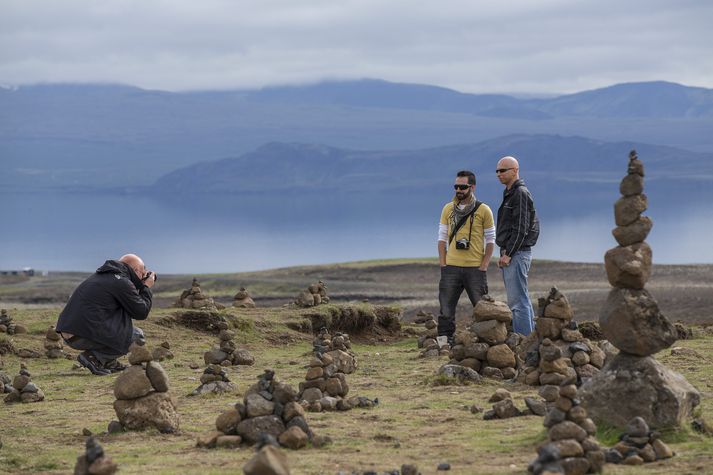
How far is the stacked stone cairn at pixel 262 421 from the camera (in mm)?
11297

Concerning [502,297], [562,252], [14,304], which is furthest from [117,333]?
[562,252]

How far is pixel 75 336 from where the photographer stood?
18375 mm

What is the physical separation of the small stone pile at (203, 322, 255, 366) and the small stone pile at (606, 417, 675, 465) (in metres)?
9.68

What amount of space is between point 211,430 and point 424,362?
7.32 meters

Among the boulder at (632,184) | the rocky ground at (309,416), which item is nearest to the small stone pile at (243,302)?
the rocky ground at (309,416)

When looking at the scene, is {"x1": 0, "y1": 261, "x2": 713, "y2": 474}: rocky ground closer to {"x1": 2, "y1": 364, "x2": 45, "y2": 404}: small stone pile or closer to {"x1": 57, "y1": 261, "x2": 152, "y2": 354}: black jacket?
{"x1": 2, "y1": 364, "x2": 45, "y2": 404}: small stone pile

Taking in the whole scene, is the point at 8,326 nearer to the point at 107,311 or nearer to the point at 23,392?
the point at 107,311

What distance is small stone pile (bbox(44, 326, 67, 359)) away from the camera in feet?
69.1

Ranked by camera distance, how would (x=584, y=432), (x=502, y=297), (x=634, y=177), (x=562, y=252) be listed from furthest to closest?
1. (x=562, y=252)
2. (x=502, y=297)
3. (x=634, y=177)
4. (x=584, y=432)

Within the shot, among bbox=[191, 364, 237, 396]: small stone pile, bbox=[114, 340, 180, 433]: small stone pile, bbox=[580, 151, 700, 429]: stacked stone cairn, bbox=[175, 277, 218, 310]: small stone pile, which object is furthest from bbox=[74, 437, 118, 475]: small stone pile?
bbox=[175, 277, 218, 310]: small stone pile

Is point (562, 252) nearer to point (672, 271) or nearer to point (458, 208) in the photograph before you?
point (672, 271)

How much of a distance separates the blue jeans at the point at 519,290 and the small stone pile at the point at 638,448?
307 inches

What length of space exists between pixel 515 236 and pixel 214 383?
17.2 ft

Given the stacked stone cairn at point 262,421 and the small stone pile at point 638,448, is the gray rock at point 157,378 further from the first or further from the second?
the small stone pile at point 638,448
